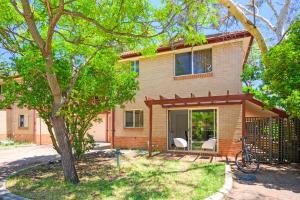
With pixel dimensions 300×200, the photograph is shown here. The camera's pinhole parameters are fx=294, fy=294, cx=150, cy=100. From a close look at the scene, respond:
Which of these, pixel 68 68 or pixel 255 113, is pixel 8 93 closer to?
pixel 68 68

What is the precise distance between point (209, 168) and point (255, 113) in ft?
20.8

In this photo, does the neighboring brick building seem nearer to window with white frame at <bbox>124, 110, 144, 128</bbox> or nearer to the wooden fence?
window with white frame at <bbox>124, 110, 144, 128</bbox>

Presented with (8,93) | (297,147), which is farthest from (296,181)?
(8,93)

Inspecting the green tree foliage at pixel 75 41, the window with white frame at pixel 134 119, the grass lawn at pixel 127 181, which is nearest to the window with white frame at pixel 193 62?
the window with white frame at pixel 134 119

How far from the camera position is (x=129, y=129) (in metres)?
19.5

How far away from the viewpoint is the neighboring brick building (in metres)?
15.2

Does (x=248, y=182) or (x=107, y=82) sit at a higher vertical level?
(x=107, y=82)

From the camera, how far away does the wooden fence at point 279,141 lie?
13.7 m

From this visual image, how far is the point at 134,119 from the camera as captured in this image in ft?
63.7

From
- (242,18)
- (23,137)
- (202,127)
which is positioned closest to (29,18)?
(242,18)

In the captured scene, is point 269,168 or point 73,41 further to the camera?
point 269,168

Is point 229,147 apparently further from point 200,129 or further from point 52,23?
point 52,23

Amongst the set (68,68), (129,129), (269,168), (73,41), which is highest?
(73,41)

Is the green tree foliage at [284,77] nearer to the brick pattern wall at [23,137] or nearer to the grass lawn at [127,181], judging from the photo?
the grass lawn at [127,181]
